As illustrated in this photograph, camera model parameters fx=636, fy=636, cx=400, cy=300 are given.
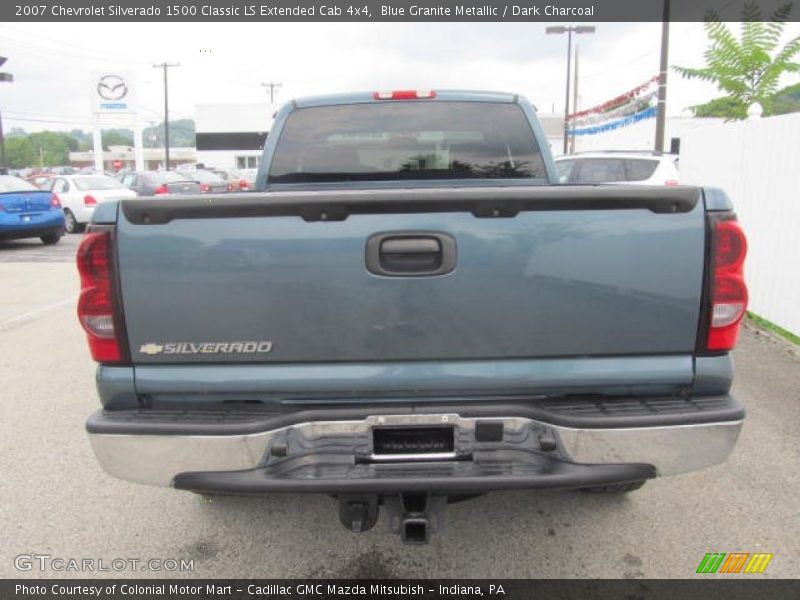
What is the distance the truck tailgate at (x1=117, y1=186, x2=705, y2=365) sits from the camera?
220 cm

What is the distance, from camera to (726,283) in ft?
7.42

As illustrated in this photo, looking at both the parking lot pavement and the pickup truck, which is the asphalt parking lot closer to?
the pickup truck

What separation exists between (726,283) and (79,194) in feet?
58.2

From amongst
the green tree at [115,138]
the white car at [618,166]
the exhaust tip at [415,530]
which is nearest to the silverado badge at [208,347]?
the exhaust tip at [415,530]

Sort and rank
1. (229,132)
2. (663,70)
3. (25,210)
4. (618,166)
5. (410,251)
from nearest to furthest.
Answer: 1. (410,251)
2. (618,166)
3. (25,210)
4. (663,70)
5. (229,132)

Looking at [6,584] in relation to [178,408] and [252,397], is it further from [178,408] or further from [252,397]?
[252,397]

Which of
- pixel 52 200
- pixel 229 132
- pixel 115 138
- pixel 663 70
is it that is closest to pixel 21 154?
pixel 115 138

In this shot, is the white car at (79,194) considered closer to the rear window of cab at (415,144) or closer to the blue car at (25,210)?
the blue car at (25,210)

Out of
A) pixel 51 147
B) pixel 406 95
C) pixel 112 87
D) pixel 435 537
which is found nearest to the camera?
pixel 435 537

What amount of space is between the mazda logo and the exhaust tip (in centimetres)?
4890

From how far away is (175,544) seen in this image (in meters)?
2.99

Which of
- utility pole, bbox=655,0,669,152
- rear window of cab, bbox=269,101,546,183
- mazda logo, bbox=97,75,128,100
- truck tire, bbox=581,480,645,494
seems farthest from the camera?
mazda logo, bbox=97,75,128,100

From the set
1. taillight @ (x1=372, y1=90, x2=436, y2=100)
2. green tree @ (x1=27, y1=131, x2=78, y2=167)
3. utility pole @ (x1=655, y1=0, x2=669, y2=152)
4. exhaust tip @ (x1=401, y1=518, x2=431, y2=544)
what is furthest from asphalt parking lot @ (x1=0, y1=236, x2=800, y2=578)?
green tree @ (x1=27, y1=131, x2=78, y2=167)

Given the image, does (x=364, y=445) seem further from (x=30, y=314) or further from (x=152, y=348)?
(x=30, y=314)
